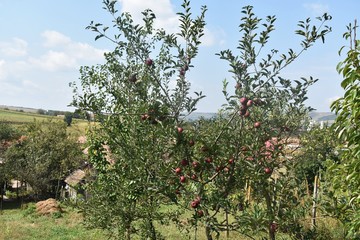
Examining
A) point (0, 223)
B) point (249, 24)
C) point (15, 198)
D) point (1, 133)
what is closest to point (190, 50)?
point (249, 24)

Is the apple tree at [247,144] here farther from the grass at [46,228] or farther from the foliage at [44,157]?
the foliage at [44,157]

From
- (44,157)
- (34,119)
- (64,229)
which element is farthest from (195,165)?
(34,119)

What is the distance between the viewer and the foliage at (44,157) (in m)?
24.0

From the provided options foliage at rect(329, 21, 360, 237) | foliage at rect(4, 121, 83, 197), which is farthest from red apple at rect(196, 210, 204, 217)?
foliage at rect(4, 121, 83, 197)

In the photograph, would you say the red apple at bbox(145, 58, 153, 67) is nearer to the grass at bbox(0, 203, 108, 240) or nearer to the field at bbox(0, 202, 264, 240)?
the field at bbox(0, 202, 264, 240)

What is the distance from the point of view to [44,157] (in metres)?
24.5

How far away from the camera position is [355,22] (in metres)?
3.15

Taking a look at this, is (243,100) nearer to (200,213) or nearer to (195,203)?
(195,203)

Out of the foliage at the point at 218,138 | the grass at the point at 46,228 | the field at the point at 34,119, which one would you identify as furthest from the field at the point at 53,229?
the foliage at the point at 218,138

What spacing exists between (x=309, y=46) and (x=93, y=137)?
15.9ft

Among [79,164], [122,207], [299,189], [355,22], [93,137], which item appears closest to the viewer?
[355,22]

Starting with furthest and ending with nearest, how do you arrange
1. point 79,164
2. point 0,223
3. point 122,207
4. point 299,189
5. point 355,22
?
1. point 79,164
2. point 0,223
3. point 122,207
4. point 299,189
5. point 355,22

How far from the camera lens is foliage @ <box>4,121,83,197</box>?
23953 millimetres

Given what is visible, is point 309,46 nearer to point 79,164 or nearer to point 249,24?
point 249,24
